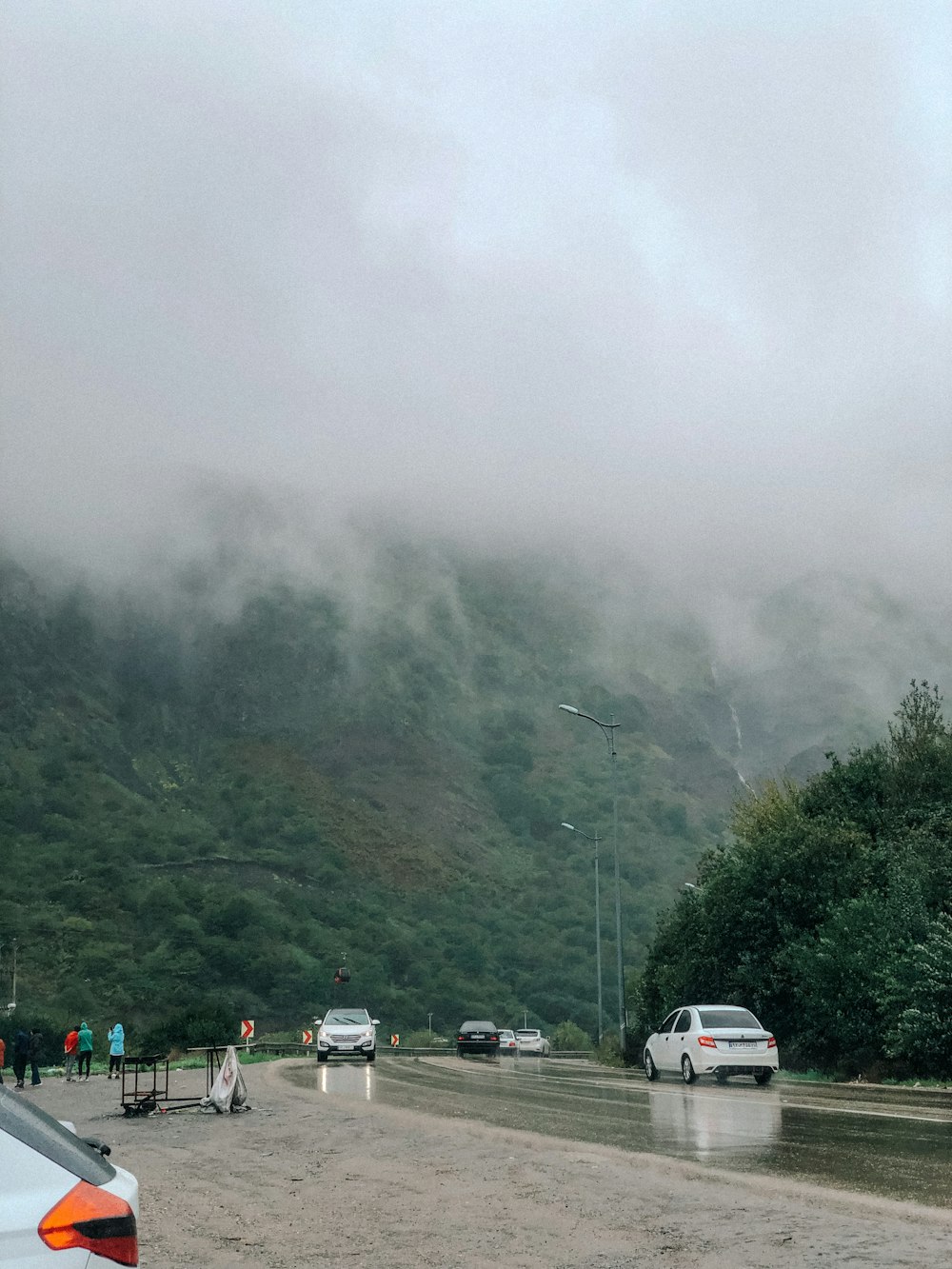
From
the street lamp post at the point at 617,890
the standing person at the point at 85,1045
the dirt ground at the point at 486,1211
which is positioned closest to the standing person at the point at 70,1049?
the standing person at the point at 85,1045

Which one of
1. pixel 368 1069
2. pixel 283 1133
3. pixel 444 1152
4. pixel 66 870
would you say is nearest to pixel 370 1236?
pixel 444 1152

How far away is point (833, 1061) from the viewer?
35.9 m

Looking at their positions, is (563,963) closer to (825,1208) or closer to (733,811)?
(733,811)

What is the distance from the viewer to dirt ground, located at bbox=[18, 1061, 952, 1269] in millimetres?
8539

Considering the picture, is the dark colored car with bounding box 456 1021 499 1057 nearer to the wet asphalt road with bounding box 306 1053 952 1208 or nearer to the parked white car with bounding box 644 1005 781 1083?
the wet asphalt road with bounding box 306 1053 952 1208

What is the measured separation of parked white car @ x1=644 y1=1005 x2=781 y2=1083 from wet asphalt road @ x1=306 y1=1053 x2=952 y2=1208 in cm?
43

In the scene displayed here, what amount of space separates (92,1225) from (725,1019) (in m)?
25.1

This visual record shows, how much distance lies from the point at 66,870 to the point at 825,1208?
599 ft

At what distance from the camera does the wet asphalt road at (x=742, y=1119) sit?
39.7 ft

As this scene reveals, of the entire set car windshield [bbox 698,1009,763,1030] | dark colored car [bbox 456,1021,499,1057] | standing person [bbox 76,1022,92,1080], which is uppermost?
car windshield [bbox 698,1009,763,1030]

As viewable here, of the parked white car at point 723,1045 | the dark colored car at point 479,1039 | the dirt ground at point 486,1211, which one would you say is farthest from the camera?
the dark colored car at point 479,1039

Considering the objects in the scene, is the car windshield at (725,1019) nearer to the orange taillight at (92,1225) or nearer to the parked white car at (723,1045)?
the parked white car at (723,1045)

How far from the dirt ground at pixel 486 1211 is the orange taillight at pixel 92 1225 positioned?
4654 mm

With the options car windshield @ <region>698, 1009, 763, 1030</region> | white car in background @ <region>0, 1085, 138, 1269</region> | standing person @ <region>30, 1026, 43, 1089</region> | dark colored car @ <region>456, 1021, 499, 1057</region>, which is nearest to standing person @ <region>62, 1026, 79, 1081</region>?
standing person @ <region>30, 1026, 43, 1089</region>
